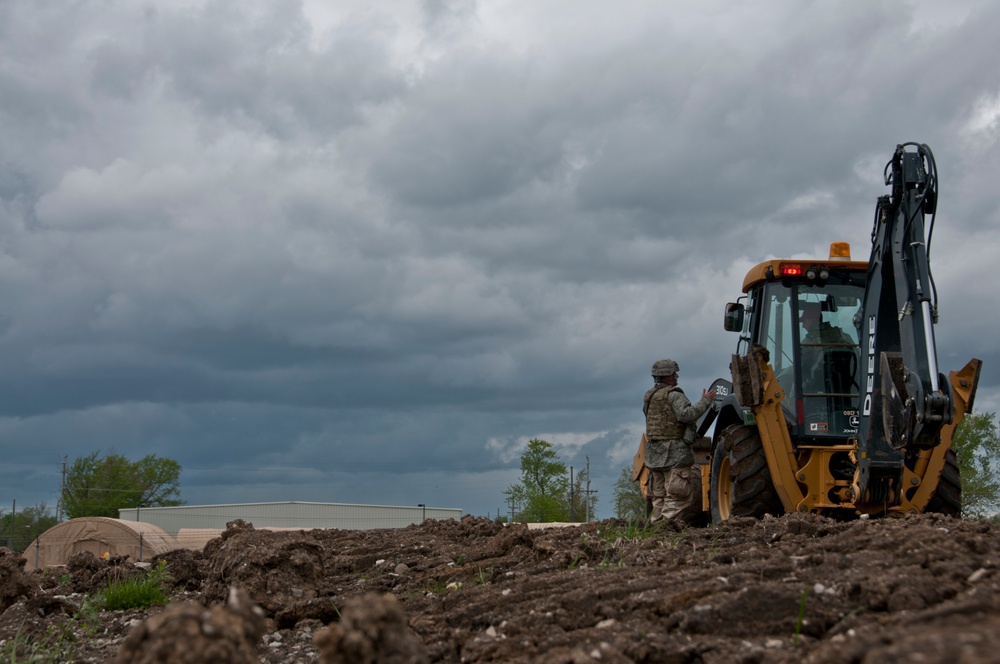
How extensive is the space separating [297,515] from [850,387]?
79.3 ft

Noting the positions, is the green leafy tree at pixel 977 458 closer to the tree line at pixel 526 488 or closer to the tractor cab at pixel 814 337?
the tree line at pixel 526 488

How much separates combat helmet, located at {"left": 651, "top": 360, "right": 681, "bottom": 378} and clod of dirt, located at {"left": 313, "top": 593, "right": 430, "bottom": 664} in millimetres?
8898

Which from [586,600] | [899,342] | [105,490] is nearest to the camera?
[586,600]

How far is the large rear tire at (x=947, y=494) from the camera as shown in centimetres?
923

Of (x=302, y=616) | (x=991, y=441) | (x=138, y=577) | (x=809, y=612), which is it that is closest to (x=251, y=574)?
(x=302, y=616)

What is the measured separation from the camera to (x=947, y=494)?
9258mm

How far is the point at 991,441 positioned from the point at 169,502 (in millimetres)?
43902

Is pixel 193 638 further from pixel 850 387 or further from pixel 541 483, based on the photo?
pixel 541 483

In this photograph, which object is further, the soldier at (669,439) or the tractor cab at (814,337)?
the soldier at (669,439)

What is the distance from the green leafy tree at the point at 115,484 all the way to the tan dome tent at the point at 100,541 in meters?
37.1

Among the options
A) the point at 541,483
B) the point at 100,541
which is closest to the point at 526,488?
the point at 541,483

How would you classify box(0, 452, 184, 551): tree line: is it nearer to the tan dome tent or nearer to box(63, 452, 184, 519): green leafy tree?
box(63, 452, 184, 519): green leafy tree

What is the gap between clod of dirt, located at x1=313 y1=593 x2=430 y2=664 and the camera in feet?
9.98

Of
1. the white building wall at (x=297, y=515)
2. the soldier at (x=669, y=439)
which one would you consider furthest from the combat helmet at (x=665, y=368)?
the white building wall at (x=297, y=515)
